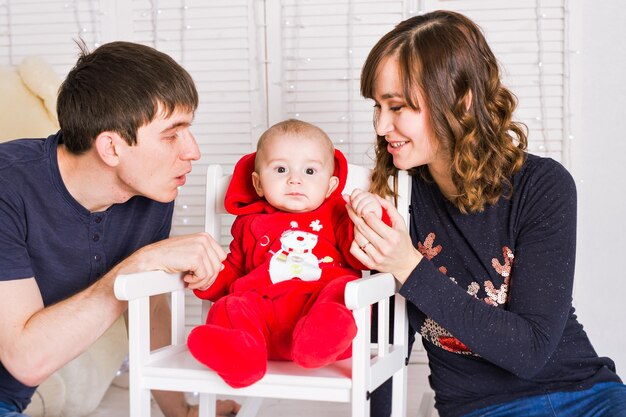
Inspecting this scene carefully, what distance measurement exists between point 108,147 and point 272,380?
561 millimetres

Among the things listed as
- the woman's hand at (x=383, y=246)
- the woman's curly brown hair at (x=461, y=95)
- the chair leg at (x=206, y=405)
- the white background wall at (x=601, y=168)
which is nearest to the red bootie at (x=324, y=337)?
the woman's hand at (x=383, y=246)

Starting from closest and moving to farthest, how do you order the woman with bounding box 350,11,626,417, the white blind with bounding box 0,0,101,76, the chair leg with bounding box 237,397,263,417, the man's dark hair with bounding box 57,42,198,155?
the woman with bounding box 350,11,626,417 < the man's dark hair with bounding box 57,42,198,155 < the chair leg with bounding box 237,397,263,417 < the white blind with bounding box 0,0,101,76

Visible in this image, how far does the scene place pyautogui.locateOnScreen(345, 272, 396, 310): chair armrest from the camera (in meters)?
1.19

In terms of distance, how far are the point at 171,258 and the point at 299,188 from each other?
29cm

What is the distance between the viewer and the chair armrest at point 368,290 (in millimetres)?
1188

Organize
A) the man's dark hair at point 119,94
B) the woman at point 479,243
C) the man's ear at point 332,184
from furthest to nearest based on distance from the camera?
the man's ear at point 332,184 < the man's dark hair at point 119,94 < the woman at point 479,243

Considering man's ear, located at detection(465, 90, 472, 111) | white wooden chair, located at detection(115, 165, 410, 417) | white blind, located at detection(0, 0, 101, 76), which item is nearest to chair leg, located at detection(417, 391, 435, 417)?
white wooden chair, located at detection(115, 165, 410, 417)

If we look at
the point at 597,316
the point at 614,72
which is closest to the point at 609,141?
the point at 614,72

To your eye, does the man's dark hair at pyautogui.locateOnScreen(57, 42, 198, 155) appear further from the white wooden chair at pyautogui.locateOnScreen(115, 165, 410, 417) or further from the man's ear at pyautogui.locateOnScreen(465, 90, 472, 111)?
the man's ear at pyautogui.locateOnScreen(465, 90, 472, 111)

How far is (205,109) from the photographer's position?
2533mm

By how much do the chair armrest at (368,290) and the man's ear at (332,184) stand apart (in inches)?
10.9

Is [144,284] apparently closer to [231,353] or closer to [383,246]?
[231,353]

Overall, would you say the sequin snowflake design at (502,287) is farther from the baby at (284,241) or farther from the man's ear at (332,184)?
the man's ear at (332,184)

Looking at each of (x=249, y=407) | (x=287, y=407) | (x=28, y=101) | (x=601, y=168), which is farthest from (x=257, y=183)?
(x=601, y=168)
